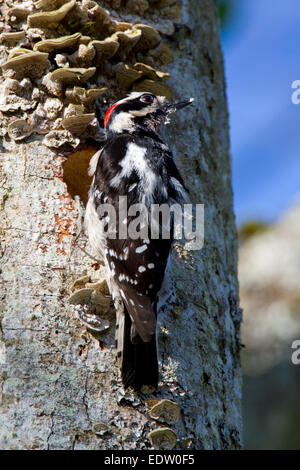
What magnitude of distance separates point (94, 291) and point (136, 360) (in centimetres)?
37

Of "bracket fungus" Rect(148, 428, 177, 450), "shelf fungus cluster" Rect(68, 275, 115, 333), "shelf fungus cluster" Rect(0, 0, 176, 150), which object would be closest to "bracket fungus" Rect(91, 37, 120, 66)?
"shelf fungus cluster" Rect(0, 0, 176, 150)

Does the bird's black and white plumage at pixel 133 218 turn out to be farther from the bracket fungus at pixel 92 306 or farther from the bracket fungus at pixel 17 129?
the bracket fungus at pixel 17 129

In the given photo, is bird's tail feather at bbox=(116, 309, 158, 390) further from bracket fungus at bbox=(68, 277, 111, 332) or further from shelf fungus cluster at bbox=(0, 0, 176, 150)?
shelf fungus cluster at bbox=(0, 0, 176, 150)

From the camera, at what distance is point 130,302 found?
271 cm

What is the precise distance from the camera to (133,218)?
2920mm

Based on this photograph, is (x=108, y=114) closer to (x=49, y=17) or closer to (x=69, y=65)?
(x=69, y=65)

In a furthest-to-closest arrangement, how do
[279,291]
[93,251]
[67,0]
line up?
[279,291], [67,0], [93,251]

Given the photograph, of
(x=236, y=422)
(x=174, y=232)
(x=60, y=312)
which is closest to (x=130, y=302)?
(x=60, y=312)

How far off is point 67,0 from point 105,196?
1074 millimetres

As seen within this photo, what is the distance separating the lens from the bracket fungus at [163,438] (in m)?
2.44

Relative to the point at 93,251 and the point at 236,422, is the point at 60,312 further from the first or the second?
the point at 236,422

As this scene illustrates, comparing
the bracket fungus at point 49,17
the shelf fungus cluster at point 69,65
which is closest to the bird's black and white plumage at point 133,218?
the shelf fungus cluster at point 69,65

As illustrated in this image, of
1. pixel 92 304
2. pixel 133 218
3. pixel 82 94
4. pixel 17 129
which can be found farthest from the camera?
pixel 82 94

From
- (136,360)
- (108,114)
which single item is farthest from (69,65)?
(136,360)
